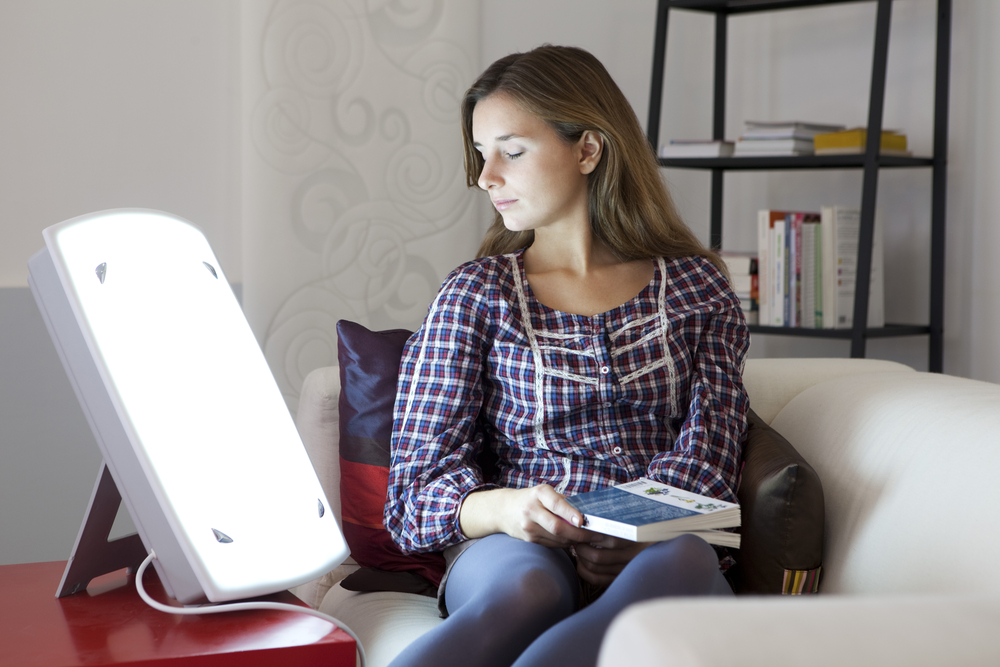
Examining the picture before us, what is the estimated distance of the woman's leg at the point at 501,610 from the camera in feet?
3.42

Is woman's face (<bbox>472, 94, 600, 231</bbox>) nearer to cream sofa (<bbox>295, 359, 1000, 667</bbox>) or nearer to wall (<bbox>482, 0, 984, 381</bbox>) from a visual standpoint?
cream sofa (<bbox>295, 359, 1000, 667</bbox>)

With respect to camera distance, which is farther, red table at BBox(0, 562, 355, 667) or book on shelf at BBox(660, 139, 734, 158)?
book on shelf at BBox(660, 139, 734, 158)

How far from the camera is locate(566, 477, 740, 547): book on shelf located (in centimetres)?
109

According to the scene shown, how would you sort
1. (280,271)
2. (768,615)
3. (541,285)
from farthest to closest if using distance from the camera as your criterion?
(280,271) < (541,285) < (768,615)

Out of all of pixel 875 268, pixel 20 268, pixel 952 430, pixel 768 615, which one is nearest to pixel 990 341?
pixel 875 268

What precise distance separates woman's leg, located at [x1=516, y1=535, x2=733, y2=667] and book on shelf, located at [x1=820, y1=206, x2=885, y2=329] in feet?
5.26

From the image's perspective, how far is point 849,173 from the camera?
9.15 ft

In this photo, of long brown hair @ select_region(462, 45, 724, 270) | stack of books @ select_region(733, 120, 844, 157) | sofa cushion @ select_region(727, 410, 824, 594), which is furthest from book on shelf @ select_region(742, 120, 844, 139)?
sofa cushion @ select_region(727, 410, 824, 594)

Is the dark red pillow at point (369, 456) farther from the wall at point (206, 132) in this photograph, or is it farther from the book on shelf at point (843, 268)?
the book on shelf at point (843, 268)

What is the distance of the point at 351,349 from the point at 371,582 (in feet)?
1.19

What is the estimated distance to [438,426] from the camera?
1381mm

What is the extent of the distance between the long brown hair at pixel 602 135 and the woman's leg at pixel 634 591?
63cm

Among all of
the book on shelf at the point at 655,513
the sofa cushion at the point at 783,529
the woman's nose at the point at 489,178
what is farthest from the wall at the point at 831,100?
the book on shelf at the point at 655,513

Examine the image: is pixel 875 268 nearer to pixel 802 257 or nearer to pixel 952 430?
pixel 802 257
